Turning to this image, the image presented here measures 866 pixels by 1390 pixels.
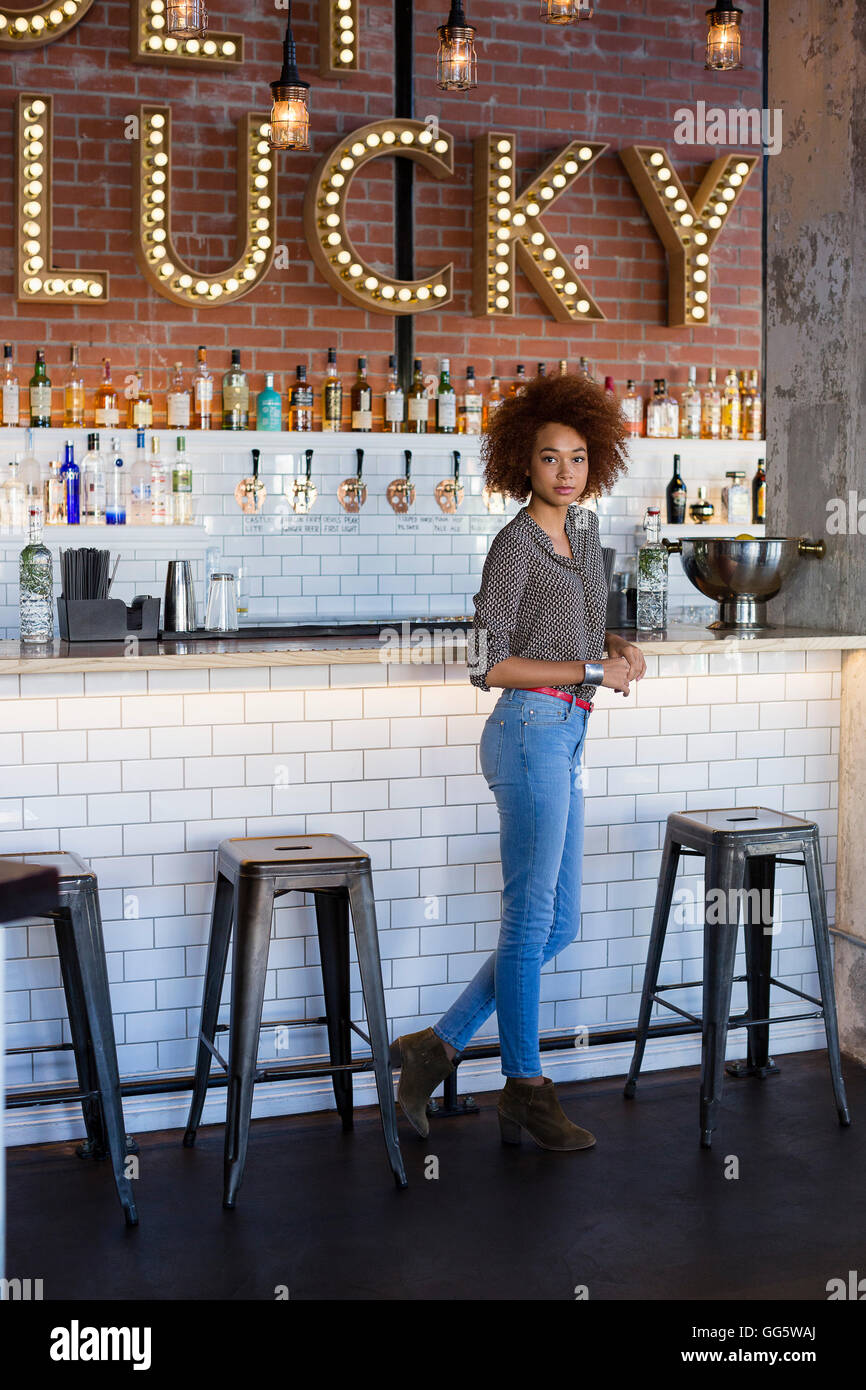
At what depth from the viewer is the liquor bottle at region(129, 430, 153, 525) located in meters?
5.77

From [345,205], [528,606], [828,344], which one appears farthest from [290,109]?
[528,606]

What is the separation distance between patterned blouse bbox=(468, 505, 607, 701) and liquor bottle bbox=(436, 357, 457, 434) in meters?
3.04

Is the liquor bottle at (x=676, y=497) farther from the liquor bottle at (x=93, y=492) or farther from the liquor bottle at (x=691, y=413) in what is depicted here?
the liquor bottle at (x=93, y=492)

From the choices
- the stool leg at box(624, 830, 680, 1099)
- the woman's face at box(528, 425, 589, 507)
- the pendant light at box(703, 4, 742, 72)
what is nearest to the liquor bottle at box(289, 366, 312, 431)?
the pendant light at box(703, 4, 742, 72)

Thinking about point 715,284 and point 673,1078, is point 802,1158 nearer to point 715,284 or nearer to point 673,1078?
point 673,1078

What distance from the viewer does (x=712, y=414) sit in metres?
6.68

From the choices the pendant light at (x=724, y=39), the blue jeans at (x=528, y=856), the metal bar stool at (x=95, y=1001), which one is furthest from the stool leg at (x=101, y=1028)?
the pendant light at (x=724, y=39)

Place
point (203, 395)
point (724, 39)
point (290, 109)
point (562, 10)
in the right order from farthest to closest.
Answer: point (203, 395), point (724, 39), point (290, 109), point (562, 10)

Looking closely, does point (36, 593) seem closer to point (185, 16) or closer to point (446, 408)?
point (185, 16)

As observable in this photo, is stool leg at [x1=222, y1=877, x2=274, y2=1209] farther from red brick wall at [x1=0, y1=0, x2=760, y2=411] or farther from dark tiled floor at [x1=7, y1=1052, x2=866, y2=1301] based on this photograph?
red brick wall at [x1=0, y1=0, x2=760, y2=411]

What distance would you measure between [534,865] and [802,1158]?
1006mm

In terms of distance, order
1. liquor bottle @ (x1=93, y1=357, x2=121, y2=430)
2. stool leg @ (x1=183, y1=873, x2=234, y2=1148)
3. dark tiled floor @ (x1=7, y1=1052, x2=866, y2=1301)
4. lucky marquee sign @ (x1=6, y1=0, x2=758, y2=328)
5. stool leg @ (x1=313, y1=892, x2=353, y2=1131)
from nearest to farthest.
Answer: dark tiled floor @ (x1=7, y1=1052, x2=866, y2=1301) → stool leg @ (x1=183, y1=873, x2=234, y2=1148) → stool leg @ (x1=313, y1=892, x2=353, y2=1131) → lucky marquee sign @ (x1=6, y1=0, x2=758, y2=328) → liquor bottle @ (x1=93, y1=357, x2=121, y2=430)

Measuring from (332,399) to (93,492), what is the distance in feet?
3.69
